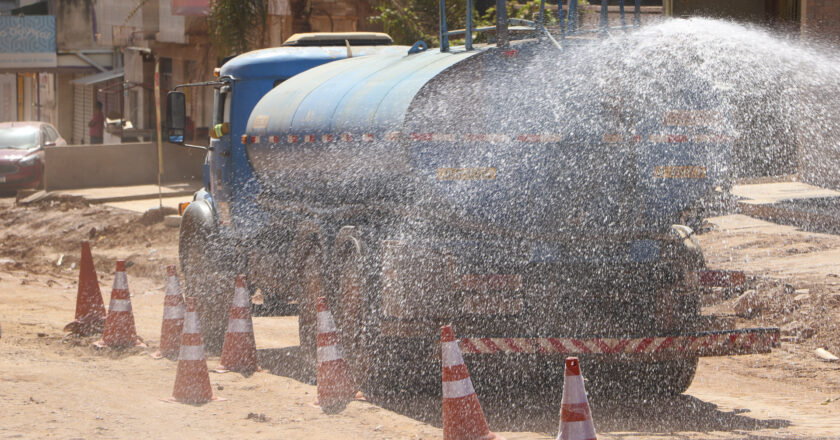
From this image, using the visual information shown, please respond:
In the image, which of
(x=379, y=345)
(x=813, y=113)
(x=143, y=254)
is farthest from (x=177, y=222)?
(x=379, y=345)

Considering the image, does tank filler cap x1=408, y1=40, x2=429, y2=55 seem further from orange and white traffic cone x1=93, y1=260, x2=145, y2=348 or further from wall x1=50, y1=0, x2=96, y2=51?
wall x1=50, y1=0, x2=96, y2=51

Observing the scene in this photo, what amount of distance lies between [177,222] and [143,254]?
1.37m

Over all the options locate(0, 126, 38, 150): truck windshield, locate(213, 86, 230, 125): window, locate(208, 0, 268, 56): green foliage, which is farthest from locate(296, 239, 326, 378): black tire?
locate(0, 126, 38, 150): truck windshield

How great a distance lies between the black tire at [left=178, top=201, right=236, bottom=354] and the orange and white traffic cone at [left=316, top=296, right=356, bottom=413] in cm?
256

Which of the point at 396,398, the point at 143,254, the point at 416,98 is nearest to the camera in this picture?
the point at 416,98

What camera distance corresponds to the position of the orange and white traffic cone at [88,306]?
9.20m

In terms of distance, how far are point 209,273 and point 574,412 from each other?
548 cm

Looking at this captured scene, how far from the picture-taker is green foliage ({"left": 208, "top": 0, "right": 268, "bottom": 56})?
18.8 metres

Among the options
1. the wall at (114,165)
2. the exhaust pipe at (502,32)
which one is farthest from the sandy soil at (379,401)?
the wall at (114,165)

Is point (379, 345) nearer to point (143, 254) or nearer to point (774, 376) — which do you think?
point (774, 376)

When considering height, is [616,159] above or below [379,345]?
above

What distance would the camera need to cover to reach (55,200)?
20031 millimetres

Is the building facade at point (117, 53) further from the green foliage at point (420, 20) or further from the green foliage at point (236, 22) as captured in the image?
the green foliage at point (420, 20)

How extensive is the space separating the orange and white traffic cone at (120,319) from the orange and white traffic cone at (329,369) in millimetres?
2523
